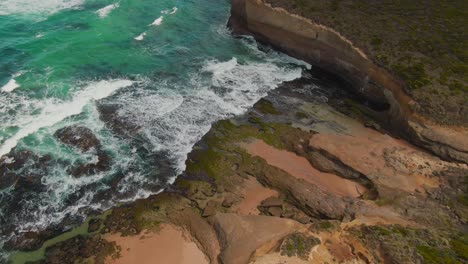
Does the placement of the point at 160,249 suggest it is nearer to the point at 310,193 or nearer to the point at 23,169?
the point at 310,193

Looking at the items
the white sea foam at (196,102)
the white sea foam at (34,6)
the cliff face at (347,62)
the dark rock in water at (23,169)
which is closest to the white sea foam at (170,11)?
the cliff face at (347,62)

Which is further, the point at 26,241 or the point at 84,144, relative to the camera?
the point at 84,144

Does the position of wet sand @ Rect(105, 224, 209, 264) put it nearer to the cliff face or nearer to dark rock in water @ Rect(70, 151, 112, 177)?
dark rock in water @ Rect(70, 151, 112, 177)

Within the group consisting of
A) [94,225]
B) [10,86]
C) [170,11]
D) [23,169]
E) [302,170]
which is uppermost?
[170,11]

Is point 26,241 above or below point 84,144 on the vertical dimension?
below

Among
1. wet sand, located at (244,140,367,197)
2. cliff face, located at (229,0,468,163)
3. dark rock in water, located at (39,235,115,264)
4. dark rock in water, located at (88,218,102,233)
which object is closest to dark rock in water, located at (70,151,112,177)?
dark rock in water, located at (88,218,102,233)

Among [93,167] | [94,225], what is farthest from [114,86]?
[94,225]
